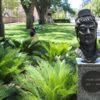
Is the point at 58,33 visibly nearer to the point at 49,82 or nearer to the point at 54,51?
the point at 54,51

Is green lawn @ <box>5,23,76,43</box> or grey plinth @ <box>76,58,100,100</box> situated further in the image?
green lawn @ <box>5,23,76,43</box>

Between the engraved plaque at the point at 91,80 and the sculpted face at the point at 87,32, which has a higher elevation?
the sculpted face at the point at 87,32

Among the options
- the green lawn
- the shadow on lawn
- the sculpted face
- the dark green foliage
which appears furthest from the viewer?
the shadow on lawn

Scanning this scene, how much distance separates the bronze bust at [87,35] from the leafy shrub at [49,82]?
71cm

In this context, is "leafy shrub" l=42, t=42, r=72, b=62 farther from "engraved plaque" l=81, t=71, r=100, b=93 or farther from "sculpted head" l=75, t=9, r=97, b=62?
"engraved plaque" l=81, t=71, r=100, b=93

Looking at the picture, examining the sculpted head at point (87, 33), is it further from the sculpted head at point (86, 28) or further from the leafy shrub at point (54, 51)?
the leafy shrub at point (54, 51)

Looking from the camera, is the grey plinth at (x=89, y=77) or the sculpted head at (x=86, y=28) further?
the sculpted head at (x=86, y=28)

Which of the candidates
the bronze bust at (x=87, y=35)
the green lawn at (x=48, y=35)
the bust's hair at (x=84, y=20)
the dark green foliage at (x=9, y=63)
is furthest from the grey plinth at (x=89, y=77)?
the green lawn at (x=48, y=35)

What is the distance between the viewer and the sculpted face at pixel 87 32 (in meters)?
6.94

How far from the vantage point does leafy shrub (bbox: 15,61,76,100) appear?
7.20 metres

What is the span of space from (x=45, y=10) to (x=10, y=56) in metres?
40.3

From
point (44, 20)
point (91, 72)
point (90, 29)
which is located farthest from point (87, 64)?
point (44, 20)

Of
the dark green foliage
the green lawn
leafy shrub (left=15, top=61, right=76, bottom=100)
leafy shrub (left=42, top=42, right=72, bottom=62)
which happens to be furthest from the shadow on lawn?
leafy shrub (left=15, top=61, right=76, bottom=100)

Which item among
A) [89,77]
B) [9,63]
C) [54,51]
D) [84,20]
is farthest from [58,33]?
[89,77]
